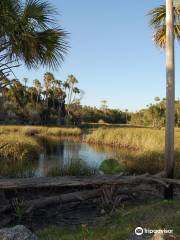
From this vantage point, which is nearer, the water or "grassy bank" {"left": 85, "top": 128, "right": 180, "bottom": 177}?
the water

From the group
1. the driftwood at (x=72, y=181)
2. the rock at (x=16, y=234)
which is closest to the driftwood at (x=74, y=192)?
the driftwood at (x=72, y=181)

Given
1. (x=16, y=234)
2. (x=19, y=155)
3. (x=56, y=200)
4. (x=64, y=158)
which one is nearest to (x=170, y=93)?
(x=56, y=200)

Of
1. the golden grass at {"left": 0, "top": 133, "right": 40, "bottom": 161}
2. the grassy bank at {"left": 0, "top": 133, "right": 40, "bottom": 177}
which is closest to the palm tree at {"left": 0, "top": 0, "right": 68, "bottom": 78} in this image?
the grassy bank at {"left": 0, "top": 133, "right": 40, "bottom": 177}

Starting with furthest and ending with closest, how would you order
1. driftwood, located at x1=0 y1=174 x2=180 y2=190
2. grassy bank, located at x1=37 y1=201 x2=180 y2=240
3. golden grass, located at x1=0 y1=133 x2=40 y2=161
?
golden grass, located at x1=0 y1=133 x2=40 y2=161 → driftwood, located at x1=0 y1=174 x2=180 y2=190 → grassy bank, located at x1=37 y1=201 x2=180 y2=240

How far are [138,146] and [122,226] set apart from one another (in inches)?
754

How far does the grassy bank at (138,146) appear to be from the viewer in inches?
488

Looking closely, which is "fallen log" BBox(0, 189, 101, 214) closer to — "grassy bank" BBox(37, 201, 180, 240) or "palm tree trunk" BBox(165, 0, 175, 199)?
"grassy bank" BBox(37, 201, 180, 240)

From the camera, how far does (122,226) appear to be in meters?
5.14

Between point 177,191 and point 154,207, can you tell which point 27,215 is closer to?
point 154,207

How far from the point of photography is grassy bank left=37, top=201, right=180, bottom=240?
4637 millimetres

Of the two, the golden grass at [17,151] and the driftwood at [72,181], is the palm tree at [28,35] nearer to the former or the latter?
the driftwood at [72,181]

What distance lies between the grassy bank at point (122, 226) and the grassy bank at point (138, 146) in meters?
4.58

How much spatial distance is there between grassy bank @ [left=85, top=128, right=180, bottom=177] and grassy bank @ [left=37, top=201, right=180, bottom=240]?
458cm

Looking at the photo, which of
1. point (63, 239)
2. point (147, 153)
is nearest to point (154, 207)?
point (63, 239)
